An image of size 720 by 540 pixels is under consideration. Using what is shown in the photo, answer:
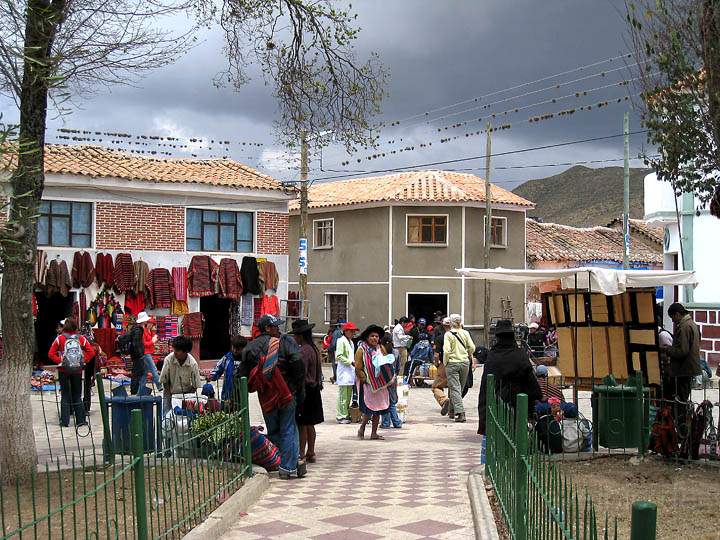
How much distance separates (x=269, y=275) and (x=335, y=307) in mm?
10317

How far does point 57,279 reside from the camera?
2408cm

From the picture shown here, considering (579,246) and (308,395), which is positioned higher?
(579,246)

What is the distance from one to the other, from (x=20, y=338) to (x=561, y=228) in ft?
131

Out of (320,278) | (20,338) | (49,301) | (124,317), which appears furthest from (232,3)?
(320,278)

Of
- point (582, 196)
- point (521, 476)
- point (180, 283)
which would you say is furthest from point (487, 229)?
point (582, 196)

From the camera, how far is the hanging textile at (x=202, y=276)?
2642 centimetres

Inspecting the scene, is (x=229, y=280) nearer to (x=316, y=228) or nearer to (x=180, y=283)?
(x=180, y=283)

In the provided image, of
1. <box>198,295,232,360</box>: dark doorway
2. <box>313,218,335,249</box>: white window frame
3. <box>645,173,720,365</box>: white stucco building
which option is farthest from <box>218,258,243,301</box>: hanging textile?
<box>645,173,720,365</box>: white stucco building

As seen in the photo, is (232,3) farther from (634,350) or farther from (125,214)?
(125,214)

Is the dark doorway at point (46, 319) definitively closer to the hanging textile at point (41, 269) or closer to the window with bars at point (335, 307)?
the hanging textile at point (41, 269)

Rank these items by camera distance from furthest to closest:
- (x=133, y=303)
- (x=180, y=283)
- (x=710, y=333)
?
(x=180, y=283) → (x=133, y=303) → (x=710, y=333)

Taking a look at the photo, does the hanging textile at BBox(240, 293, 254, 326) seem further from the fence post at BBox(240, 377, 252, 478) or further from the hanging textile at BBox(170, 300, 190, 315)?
the fence post at BBox(240, 377, 252, 478)

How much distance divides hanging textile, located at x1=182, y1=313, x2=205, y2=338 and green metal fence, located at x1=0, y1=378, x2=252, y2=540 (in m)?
16.3

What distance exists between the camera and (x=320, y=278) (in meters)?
38.4
